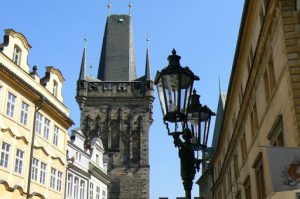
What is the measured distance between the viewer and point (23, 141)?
998 inches

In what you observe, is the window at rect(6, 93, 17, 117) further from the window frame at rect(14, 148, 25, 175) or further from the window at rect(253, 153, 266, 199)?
the window at rect(253, 153, 266, 199)

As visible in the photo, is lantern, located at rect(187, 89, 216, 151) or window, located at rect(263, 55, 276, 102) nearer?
lantern, located at rect(187, 89, 216, 151)

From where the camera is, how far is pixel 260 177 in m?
20.6

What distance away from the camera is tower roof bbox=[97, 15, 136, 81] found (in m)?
64.9

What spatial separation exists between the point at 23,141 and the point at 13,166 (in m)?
1.72

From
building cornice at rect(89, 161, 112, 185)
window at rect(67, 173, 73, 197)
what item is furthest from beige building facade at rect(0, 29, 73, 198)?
building cornice at rect(89, 161, 112, 185)

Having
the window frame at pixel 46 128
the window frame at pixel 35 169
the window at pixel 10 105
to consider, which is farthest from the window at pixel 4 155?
the window frame at pixel 46 128

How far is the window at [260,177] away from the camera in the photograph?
20183 millimetres

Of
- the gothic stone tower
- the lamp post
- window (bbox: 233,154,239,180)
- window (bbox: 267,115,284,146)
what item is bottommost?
the lamp post

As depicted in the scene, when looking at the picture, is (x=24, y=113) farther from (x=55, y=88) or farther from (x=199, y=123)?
(x=199, y=123)

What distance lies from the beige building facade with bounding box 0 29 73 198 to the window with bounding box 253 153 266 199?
40.1ft

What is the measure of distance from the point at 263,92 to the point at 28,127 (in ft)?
45.2

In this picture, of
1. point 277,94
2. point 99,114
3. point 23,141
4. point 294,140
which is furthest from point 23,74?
point 99,114

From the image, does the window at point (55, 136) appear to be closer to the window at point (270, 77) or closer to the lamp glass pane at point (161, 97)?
the window at point (270, 77)
